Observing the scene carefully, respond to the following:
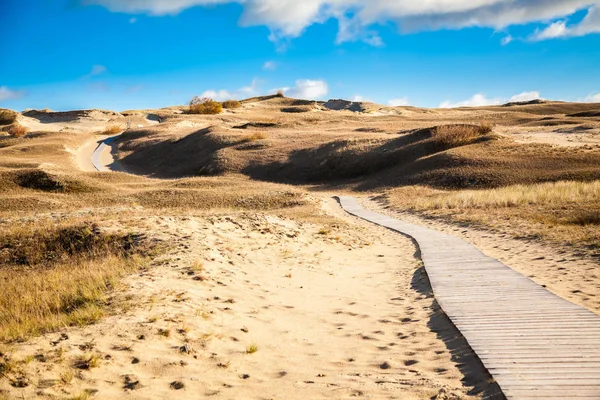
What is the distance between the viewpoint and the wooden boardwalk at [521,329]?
15.0ft

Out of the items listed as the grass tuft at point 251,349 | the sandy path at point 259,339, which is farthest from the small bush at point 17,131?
the grass tuft at point 251,349

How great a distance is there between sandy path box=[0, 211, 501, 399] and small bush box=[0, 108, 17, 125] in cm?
8765

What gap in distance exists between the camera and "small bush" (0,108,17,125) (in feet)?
265

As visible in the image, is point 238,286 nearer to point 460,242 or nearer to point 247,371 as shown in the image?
point 247,371

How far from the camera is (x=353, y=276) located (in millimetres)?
11219

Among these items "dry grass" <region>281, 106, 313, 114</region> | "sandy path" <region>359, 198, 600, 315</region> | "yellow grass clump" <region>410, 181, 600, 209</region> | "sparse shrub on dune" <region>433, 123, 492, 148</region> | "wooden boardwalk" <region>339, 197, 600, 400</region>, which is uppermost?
"dry grass" <region>281, 106, 313, 114</region>

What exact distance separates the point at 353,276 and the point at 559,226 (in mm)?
8481

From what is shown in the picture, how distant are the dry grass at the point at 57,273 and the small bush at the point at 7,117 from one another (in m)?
81.7

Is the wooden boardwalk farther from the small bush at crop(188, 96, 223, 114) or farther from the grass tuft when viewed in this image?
the small bush at crop(188, 96, 223, 114)

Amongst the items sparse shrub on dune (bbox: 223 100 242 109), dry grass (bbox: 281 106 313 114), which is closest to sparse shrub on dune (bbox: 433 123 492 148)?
dry grass (bbox: 281 106 313 114)

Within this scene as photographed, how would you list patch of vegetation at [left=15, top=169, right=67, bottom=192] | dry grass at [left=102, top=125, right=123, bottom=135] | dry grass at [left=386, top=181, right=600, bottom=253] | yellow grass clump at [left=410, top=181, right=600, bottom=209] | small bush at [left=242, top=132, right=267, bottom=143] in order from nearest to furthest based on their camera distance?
dry grass at [left=386, top=181, right=600, bottom=253] < yellow grass clump at [left=410, top=181, right=600, bottom=209] < patch of vegetation at [left=15, top=169, right=67, bottom=192] < small bush at [left=242, top=132, right=267, bottom=143] < dry grass at [left=102, top=125, right=123, bottom=135]

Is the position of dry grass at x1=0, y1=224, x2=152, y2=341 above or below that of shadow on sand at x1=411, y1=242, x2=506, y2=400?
above

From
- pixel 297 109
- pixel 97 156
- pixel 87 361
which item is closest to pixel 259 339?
pixel 87 361

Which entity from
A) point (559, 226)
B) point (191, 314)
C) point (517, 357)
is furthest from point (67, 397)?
point (559, 226)
